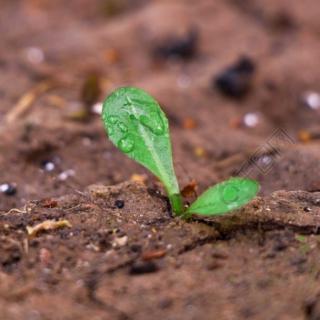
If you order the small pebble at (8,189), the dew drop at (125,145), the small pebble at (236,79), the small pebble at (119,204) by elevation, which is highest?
the small pebble at (236,79)

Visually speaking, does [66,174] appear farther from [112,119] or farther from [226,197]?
[226,197]

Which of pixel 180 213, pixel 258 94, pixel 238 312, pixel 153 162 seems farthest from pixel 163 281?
pixel 258 94

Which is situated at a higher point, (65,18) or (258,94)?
(65,18)

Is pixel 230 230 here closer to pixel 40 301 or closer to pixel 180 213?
pixel 180 213

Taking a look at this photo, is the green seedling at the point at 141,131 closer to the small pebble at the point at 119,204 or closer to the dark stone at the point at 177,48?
the small pebble at the point at 119,204

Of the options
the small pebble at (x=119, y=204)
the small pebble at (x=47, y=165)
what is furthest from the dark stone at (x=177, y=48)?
the small pebble at (x=119, y=204)

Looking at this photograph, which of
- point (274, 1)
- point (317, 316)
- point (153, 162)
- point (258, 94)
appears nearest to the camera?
point (317, 316)

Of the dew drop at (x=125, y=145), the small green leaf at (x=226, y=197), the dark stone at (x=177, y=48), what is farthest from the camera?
the dark stone at (x=177, y=48)
